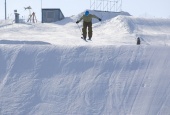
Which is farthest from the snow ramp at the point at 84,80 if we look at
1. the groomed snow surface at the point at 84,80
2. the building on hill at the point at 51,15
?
the building on hill at the point at 51,15

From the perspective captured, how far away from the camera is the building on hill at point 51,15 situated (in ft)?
95.8

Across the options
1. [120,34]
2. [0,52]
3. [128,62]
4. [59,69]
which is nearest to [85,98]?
[59,69]

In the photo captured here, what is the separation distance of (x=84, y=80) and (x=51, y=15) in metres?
21.2

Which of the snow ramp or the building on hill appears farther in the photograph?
the building on hill

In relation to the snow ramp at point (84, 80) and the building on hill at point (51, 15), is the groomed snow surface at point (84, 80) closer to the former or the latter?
the snow ramp at point (84, 80)

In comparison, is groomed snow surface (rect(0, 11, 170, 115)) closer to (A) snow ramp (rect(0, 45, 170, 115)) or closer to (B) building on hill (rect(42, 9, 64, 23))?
(A) snow ramp (rect(0, 45, 170, 115))

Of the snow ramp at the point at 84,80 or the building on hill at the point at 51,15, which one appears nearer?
the snow ramp at the point at 84,80

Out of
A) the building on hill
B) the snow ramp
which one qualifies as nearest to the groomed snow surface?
the snow ramp

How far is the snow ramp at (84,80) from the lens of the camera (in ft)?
26.5

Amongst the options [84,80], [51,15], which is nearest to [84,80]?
[84,80]

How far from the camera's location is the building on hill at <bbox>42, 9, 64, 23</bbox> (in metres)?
29.2

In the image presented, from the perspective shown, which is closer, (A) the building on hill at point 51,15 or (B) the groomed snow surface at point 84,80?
(B) the groomed snow surface at point 84,80

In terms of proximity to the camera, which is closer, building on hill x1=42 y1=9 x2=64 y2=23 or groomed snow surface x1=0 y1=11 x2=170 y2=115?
groomed snow surface x1=0 y1=11 x2=170 y2=115

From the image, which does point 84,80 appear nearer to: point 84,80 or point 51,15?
point 84,80
